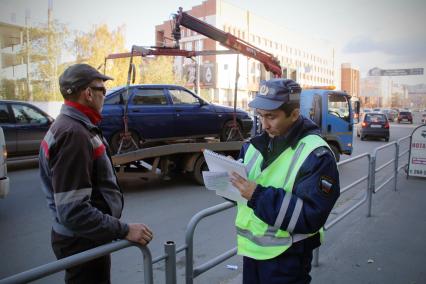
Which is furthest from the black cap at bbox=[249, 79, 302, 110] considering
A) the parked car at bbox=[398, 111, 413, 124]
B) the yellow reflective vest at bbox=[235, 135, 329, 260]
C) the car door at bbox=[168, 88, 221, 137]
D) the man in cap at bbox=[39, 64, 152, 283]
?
the parked car at bbox=[398, 111, 413, 124]

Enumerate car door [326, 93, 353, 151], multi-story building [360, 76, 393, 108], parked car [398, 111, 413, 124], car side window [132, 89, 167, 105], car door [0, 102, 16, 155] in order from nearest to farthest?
car side window [132, 89, 167, 105] < car door [0, 102, 16, 155] < car door [326, 93, 353, 151] < parked car [398, 111, 413, 124] < multi-story building [360, 76, 393, 108]

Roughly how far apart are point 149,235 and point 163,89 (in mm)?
6911

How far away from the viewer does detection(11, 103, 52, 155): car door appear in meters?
10.3

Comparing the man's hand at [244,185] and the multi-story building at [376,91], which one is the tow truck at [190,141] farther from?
the multi-story building at [376,91]

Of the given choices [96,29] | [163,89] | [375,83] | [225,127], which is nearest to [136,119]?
[163,89]

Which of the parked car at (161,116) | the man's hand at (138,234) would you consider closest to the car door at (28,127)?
the parked car at (161,116)

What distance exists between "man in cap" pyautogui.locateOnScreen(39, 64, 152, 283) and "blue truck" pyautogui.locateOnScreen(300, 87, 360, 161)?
9.18 m

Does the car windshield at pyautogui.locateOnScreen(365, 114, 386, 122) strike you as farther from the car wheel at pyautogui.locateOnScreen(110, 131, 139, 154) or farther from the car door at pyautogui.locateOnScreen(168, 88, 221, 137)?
the car wheel at pyautogui.locateOnScreen(110, 131, 139, 154)

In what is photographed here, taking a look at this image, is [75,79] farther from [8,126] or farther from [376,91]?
[376,91]

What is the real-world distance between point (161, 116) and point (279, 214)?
683 cm

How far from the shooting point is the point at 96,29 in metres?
31.8

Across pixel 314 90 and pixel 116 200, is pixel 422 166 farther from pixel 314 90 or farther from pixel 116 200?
pixel 116 200

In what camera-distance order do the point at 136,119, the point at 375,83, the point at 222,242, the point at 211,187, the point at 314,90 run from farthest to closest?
the point at 375,83 < the point at 314,90 < the point at 136,119 < the point at 222,242 < the point at 211,187

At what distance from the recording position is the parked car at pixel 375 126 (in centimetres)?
2061
